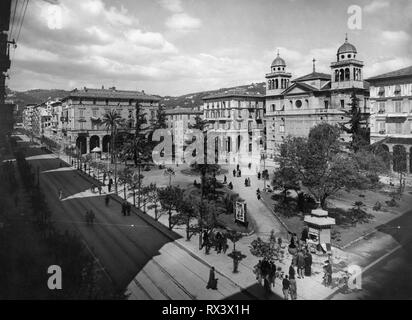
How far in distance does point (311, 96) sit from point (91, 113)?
156ft

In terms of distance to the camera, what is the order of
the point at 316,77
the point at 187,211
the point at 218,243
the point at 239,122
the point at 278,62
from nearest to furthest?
the point at 218,243 < the point at 187,211 < the point at 316,77 < the point at 278,62 < the point at 239,122

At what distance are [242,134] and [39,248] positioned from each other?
6283cm

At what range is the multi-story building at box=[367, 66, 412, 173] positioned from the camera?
47156 millimetres

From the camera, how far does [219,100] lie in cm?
8156

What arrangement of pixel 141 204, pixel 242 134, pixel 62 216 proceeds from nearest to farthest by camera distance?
pixel 62 216 → pixel 141 204 → pixel 242 134

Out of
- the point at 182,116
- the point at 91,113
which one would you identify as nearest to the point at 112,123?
the point at 91,113

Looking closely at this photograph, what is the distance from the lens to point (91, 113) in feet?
253

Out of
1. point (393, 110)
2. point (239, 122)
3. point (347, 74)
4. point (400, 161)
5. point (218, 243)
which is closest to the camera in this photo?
point (218, 243)

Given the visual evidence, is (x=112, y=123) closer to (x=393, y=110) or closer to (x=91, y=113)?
(x=91, y=113)

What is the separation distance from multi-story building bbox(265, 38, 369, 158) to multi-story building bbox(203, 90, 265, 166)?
7.47 metres

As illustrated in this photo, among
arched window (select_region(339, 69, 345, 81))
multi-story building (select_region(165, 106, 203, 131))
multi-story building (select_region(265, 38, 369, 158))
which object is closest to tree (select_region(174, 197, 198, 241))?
multi-story building (select_region(265, 38, 369, 158))

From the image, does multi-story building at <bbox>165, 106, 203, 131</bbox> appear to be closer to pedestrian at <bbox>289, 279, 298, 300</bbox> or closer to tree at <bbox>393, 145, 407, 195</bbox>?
tree at <bbox>393, 145, 407, 195</bbox>
